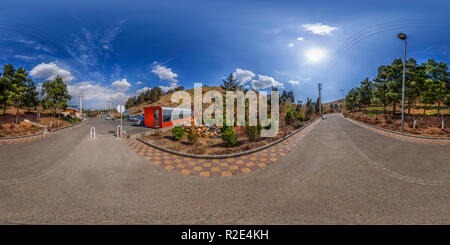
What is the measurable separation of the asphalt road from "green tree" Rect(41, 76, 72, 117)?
24.5m

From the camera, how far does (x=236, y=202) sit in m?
2.88

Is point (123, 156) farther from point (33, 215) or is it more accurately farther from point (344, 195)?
point (344, 195)

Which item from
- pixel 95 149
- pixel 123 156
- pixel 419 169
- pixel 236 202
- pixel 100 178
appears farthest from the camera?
pixel 95 149

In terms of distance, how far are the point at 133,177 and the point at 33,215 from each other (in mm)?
1592

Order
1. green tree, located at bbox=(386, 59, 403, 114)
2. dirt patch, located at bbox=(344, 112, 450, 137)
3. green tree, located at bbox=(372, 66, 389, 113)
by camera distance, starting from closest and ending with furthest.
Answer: dirt patch, located at bbox=(344, 112, 450, 137)
green tree, located at bbox=(386, 59, 403, 114)
green tree, located at bbox=(372, 66, 389, 113)

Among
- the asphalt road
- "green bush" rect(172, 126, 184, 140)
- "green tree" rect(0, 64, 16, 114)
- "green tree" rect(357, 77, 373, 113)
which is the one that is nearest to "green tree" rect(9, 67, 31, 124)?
"green tree" rect(0, 64, 16, 114)

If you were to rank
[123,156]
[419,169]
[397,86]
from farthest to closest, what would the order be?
[397,86] < [123,156] < [419,169]

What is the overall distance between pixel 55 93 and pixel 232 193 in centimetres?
3133

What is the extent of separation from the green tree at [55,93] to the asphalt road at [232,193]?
966 inches

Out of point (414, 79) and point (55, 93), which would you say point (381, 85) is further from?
point (55, 93)

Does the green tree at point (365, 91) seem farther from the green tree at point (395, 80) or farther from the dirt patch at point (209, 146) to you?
the dirt patch at point (209, 146)

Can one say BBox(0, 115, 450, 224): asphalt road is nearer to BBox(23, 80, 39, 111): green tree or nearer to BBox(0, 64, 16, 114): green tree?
BBox(0, 64, 16, 114): green tree

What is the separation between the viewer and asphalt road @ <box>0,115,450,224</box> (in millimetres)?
2525
